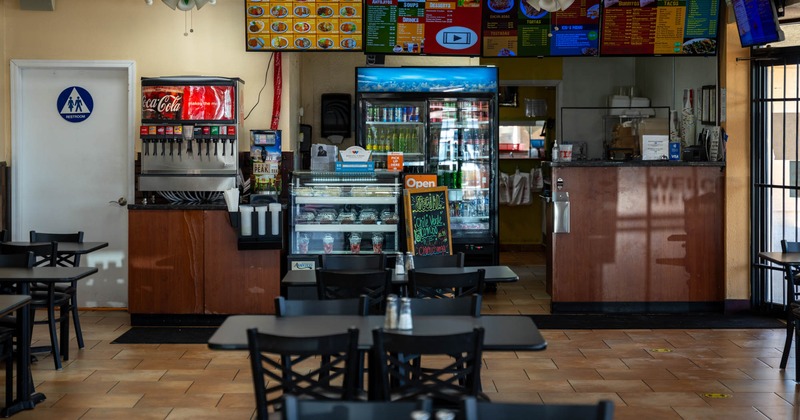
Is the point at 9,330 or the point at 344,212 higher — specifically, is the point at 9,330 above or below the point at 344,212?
below

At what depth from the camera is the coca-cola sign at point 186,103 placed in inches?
345

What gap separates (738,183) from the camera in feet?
29.6

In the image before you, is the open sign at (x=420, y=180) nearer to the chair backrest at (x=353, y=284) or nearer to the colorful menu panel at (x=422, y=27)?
the colorful menu panel at (x=422, y=27)

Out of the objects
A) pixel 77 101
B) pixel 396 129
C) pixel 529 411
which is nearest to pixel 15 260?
pixel 77 101

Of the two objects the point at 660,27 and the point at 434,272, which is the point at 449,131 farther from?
the point at 434,272

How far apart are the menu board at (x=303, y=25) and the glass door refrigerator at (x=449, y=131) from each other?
1004mm

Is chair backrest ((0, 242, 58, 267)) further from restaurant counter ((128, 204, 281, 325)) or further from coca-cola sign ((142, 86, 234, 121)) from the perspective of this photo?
coca-cola sign ((142, 86, 234, 121))

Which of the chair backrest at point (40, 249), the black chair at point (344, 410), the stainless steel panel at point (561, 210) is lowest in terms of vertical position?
the black chair at point (344, 410)

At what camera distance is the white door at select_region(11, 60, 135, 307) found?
30.3 feet

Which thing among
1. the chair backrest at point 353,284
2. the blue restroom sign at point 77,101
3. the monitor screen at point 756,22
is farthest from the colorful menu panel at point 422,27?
the chair backrest at point 353,284

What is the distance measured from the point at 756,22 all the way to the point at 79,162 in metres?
6.25

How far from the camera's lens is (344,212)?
8609 mm

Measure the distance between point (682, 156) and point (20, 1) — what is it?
6481 millimetres

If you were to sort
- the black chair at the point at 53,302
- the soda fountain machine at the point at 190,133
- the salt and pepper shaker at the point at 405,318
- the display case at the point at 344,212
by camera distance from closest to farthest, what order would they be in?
the salt and pepper shaker at the point at 405,318 < the black chair at the point at 53,302 < the display case at the point at 344,212 < the soda fountain machine at the point at 190,133
